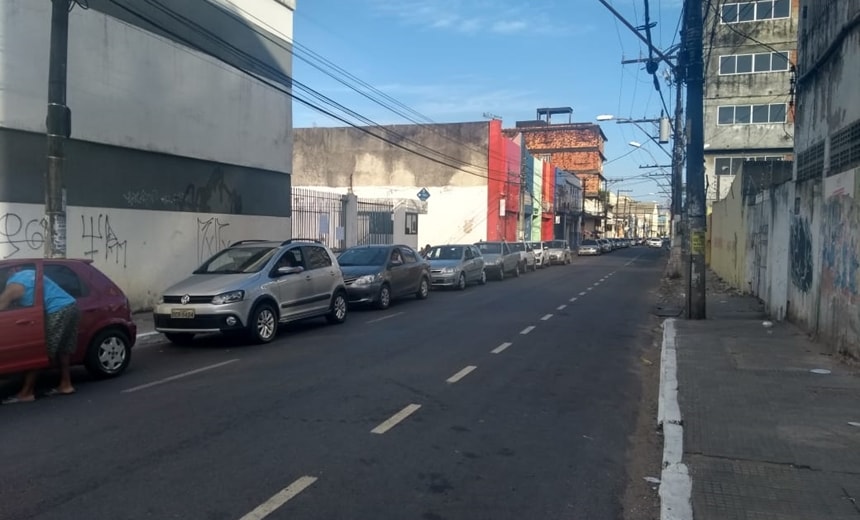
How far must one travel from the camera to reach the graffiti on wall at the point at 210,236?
17.9 m

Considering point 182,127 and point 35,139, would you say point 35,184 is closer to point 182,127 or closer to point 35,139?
point 35,139

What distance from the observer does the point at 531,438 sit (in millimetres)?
6652

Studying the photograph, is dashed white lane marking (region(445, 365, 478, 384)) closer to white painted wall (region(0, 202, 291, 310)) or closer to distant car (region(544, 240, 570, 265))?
white painted wall (region(0, 202, 291, 310))

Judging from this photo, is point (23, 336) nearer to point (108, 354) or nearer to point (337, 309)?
point (108, 354)

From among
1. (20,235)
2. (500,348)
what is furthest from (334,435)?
(20,235)

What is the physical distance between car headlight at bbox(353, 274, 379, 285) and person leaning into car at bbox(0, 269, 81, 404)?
946cm

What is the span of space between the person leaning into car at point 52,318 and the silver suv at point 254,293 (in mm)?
3166

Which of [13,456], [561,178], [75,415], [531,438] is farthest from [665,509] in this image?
[561,178]

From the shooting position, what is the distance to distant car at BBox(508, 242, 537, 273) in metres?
35.1

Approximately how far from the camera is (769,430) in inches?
265

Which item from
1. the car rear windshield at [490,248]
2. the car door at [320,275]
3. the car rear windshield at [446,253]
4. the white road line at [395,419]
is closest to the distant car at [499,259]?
the car rear windshield at [490,248]

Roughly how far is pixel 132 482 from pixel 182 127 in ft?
43.9

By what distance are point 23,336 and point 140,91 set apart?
955cm

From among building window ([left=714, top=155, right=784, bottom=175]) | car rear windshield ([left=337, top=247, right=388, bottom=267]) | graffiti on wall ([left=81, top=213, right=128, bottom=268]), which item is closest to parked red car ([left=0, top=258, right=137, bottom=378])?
graffiti on wall ([left=81, top=213, right=128, bottom=268])
